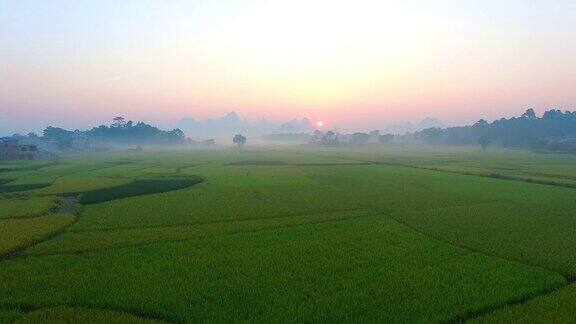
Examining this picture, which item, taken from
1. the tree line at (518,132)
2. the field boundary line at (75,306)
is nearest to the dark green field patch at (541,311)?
the field boundary line at (75,306)

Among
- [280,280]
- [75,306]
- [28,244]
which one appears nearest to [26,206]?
[28,244]

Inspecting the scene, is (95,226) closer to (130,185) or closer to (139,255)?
(139,255)

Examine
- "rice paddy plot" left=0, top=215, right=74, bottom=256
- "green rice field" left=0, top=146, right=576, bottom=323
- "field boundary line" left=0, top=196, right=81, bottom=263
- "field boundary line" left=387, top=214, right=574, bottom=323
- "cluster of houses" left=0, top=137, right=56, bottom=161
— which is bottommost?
"field boundary line" left=387, top=214, right=574, bottom=323

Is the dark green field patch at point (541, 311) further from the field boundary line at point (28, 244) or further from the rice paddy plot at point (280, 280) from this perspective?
the field boundary line at point (28, 244)

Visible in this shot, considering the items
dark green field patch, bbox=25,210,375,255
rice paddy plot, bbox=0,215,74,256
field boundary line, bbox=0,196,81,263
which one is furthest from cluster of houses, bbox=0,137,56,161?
dark green field patch, bbox=25,210,375,255

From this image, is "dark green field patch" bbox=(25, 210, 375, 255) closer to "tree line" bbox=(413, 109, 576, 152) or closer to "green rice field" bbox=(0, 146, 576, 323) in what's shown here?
"green rice field" bbox=(0, 146, 576, 323)

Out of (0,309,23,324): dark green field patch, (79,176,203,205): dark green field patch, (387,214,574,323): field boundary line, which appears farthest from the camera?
(79,176,203,205): dark green field patch
